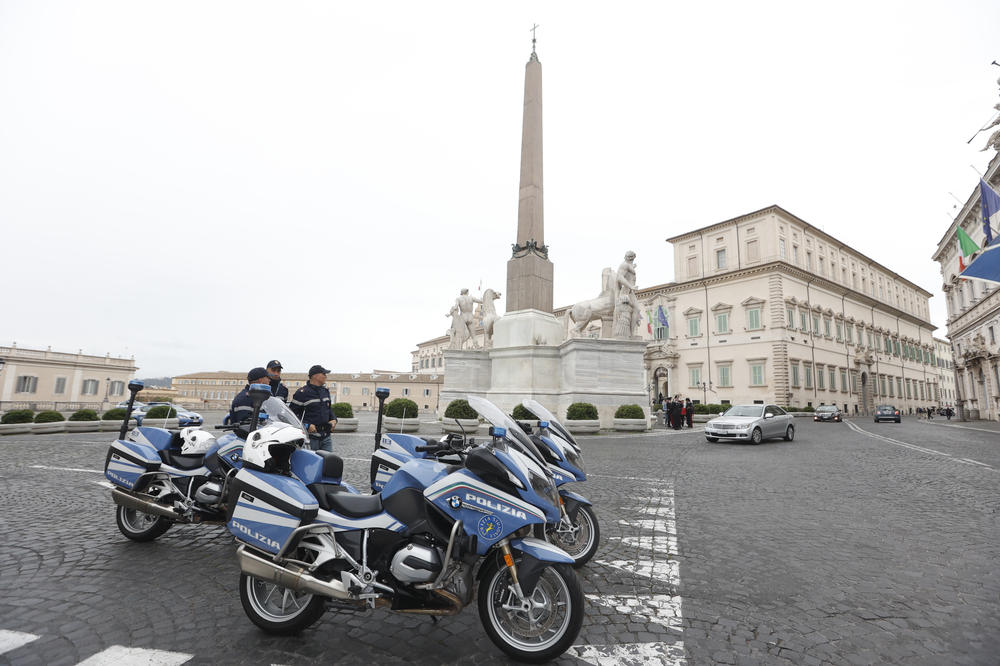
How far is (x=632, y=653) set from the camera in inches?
105

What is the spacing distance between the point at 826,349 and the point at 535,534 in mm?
50685

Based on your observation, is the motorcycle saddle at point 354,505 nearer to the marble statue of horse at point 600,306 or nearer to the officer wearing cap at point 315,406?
the officer wearing cap at point 315,406

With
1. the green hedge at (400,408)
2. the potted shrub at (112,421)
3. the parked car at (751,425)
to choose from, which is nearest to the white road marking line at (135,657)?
the green hedge at (400,408)

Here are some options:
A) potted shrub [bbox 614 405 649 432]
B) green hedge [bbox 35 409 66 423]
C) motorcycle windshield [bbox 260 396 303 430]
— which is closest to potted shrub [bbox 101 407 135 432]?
green hedge [bbox 35 409 66 423]

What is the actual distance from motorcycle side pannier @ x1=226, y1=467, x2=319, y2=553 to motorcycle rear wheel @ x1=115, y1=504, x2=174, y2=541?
2150mm

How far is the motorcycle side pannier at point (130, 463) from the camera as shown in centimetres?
449

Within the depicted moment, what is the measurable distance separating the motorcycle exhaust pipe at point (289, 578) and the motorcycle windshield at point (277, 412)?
0.91 metres

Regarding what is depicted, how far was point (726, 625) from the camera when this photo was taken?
296 cm

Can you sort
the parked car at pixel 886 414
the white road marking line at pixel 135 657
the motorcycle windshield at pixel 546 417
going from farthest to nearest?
the parked car at pixel 886 414
the motorcycle windshield at pixel 546 417
the white road marking line at pixel 135 657

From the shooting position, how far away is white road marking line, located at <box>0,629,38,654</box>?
8.67ft

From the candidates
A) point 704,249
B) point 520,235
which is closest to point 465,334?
point 520,235

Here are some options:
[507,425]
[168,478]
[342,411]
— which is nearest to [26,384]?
[342,411]

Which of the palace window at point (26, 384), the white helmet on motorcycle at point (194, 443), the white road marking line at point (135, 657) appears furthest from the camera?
the palace window at point (26, 384)

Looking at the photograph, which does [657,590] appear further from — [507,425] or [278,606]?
[278,606]
